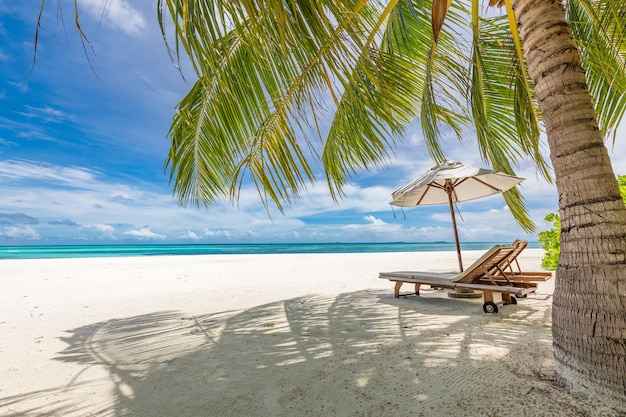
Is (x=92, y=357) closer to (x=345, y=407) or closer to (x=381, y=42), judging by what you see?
(x=345, y=407)

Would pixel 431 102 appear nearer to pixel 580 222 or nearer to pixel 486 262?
pixel 486 262

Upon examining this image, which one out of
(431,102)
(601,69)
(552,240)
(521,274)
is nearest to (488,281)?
(521,274)

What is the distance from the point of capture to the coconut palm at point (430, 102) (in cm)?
154

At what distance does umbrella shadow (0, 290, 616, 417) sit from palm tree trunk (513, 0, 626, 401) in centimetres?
27

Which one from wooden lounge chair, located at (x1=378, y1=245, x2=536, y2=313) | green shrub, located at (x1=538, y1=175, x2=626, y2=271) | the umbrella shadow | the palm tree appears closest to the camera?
the palm tree

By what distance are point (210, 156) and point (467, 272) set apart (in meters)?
3.62

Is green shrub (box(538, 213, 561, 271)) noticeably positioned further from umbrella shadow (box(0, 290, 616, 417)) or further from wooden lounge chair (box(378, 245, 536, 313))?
umbrella shadow (box(0, 290, 616, 417))

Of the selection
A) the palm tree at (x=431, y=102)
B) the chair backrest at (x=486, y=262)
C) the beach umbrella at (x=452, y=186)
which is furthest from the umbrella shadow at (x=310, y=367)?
the beach umbrella at (x=452, y=186)

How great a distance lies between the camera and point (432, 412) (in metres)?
1.94

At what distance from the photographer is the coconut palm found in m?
1.54

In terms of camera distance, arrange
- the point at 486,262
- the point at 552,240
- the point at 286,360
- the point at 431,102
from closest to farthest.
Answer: the point at 286,360, the point at 431,102, the point at 486,262, the point at 552,240

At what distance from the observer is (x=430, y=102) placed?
13.3ft

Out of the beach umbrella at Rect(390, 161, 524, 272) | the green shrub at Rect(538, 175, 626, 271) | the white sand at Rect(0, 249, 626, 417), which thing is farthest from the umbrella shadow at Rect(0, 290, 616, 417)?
the green shrub at Rect(538, 175, 626, 271)

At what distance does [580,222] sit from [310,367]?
6.77 ft
